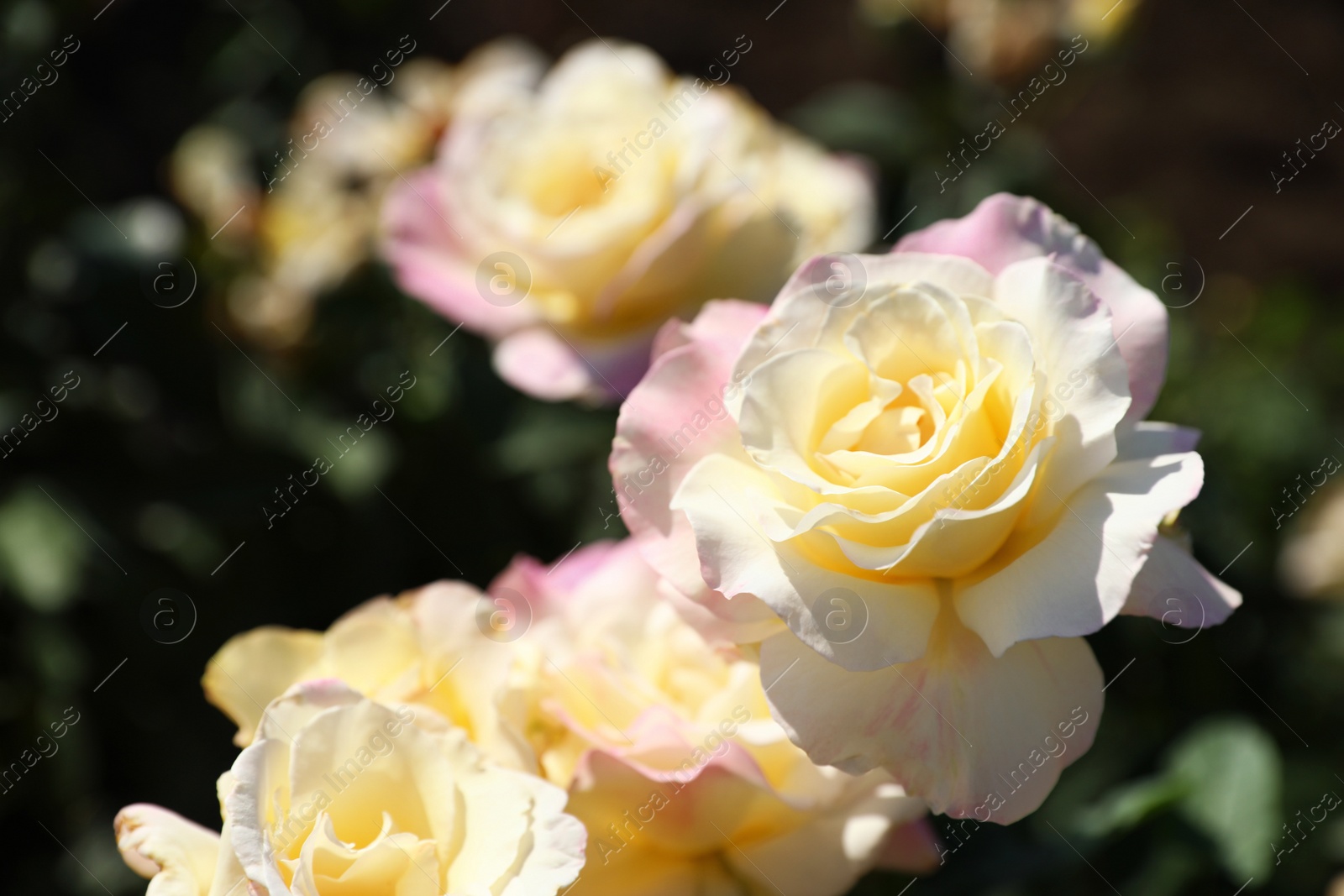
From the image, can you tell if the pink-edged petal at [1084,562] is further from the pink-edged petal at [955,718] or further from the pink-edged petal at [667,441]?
the pink-edged petal at [667,441]

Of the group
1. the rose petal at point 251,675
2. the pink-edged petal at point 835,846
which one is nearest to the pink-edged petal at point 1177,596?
the pink-edged petal at point 835,846

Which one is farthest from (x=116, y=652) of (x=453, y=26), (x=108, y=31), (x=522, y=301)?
(x=453, y=26)

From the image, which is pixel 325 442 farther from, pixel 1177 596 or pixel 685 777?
pixel 1177 596

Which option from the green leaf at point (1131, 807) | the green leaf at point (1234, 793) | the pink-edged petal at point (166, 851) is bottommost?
the green leaf at point (1234, 793)

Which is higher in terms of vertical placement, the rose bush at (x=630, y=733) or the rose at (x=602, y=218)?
the rose at (x=602, y=218)

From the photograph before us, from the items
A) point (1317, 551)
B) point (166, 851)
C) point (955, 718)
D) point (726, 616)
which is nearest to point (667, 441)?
point (726, 616)

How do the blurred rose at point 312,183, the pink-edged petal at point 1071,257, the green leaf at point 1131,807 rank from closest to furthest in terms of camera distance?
1. the pink-edged petal at point 1071,257
2. the green leaf at point 1131,807
3. the blurred rose at point 312,183

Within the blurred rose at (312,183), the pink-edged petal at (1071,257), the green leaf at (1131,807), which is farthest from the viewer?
the blurred rose at (312,183)
